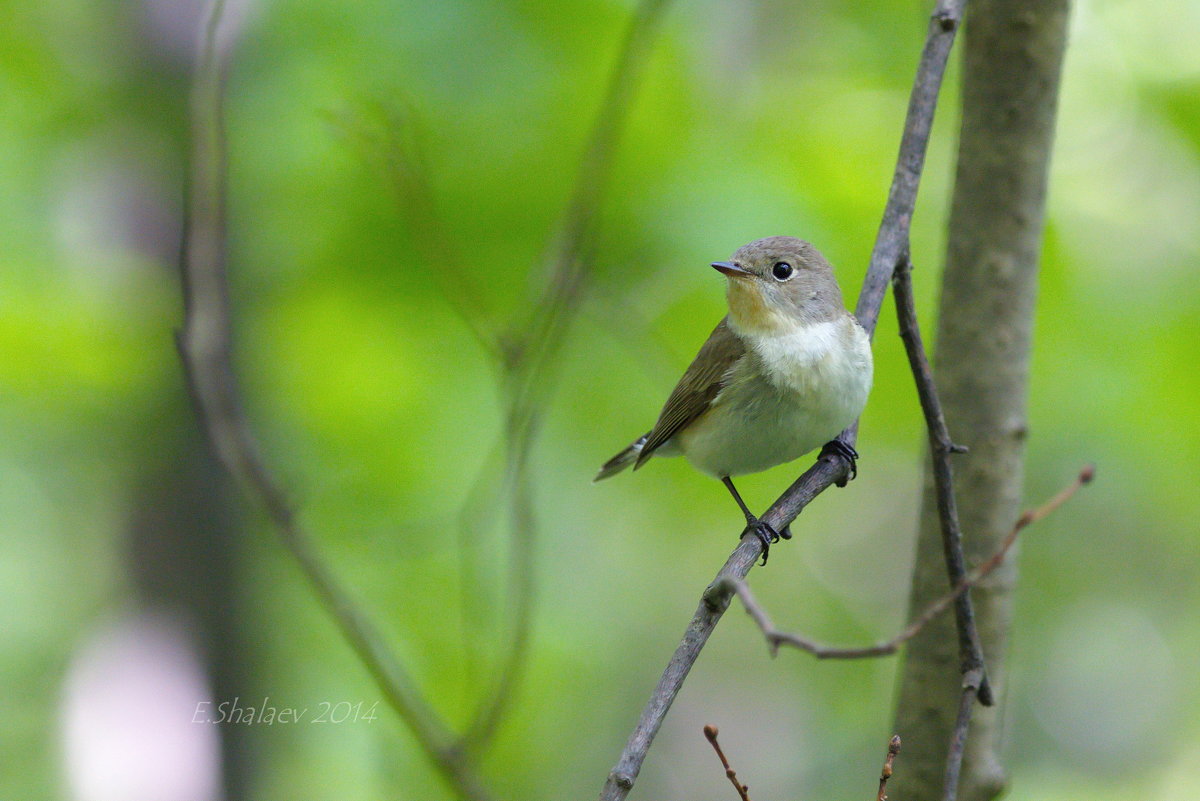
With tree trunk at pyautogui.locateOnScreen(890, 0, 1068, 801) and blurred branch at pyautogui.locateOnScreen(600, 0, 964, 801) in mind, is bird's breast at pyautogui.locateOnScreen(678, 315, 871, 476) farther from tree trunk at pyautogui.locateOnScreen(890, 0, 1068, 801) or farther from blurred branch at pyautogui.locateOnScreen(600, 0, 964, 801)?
blurred branch at pyautogui.locateOnScreen(600, 0, 964, 801)

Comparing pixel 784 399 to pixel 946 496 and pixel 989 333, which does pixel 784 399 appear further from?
pixel 946 496

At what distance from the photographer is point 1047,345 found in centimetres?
400

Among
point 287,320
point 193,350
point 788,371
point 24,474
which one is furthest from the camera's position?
point 24,474

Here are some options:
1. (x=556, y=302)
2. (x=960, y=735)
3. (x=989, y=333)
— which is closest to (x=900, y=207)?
(x=989, y=333)

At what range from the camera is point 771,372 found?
136 inches

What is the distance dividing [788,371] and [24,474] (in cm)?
510

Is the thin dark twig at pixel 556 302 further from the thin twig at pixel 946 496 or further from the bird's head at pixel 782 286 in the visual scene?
the thin twig at pixel 946 496

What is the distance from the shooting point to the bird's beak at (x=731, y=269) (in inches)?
133

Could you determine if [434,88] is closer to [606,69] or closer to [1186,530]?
[606,69]

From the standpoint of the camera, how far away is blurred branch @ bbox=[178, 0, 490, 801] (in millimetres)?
2656

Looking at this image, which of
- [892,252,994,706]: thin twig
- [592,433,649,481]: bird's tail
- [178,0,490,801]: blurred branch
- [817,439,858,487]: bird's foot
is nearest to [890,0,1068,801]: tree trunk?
[817,439,858,487]: bird's foot

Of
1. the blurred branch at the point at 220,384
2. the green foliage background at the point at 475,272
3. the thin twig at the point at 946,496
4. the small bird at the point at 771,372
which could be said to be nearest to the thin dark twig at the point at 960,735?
the thin twig at the point at 946,496

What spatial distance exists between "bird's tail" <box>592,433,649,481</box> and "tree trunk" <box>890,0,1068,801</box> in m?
1.38

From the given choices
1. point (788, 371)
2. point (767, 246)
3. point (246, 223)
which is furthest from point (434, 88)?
point (788, 371)
